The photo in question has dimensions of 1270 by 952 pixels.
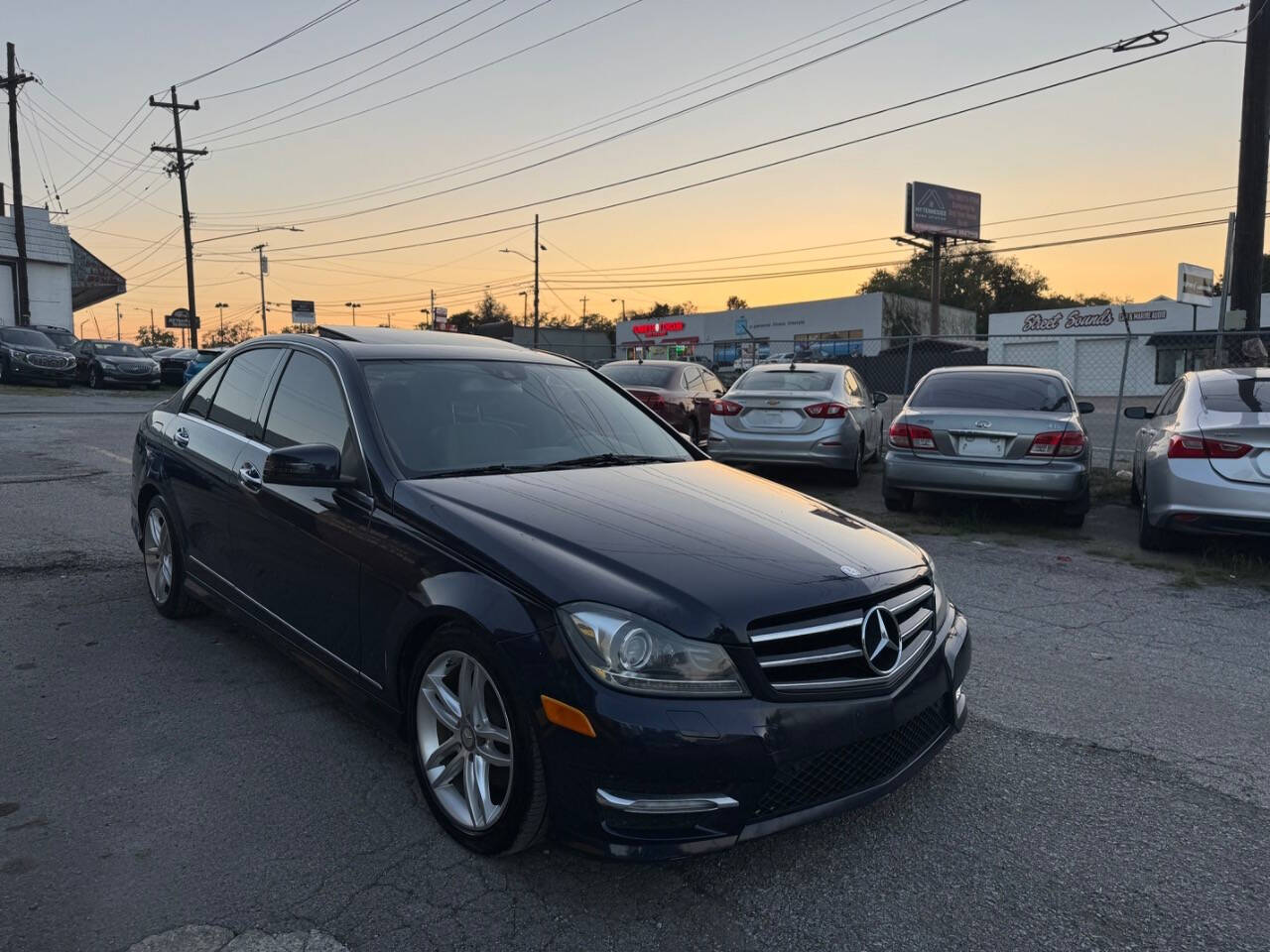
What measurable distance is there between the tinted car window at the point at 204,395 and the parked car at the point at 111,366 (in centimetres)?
2704

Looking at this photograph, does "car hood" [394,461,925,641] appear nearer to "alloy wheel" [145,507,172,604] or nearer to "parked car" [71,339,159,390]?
"alloy wheel" [145,507,172,604]

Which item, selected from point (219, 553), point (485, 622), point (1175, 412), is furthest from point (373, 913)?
point (1175, 412)

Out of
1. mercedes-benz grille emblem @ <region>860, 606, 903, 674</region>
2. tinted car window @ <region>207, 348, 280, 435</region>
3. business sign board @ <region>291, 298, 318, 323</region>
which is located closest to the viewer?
mercedes-benz grille emblem @ <region>860, 606, 903, 674</region>

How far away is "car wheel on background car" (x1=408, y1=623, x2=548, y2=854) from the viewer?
2586 millimetres

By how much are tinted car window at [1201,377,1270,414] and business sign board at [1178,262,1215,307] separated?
4428 millimetres

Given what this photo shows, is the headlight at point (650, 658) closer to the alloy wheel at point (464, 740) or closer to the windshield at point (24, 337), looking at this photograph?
the alloy wheel at point (464, 740)

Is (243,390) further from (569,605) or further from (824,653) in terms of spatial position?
(824,653)

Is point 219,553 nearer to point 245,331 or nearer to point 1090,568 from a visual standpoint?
point 1090,568

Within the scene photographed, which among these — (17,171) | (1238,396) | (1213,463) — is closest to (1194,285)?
(1238,396)

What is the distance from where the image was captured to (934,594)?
10.4 ft

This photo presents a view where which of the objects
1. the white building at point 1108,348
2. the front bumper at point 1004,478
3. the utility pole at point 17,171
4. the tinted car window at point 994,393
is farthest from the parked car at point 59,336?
the white building at point 1108,348

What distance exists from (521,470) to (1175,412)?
6231 millimetres

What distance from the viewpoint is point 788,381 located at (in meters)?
10.6

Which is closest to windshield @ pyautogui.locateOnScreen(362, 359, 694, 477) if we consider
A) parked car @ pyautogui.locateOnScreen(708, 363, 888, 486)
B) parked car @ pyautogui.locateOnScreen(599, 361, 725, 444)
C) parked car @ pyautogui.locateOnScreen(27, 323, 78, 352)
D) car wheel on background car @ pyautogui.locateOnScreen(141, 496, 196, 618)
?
car wheel on background car @ pyautogui.locateOnScreen(141, 496, 196, 618)
